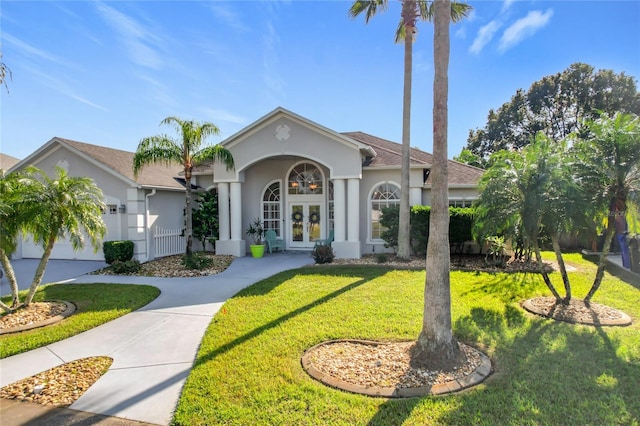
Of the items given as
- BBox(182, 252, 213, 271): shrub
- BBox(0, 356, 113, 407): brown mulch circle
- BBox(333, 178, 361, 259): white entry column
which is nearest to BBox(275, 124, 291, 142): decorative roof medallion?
BBox(333, 178, 361, 259): white entry column

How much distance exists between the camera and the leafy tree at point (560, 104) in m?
27.5

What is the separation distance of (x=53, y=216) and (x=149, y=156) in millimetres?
4669

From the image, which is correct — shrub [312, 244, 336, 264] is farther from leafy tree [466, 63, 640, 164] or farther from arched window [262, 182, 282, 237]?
leafy tree [466, 63, 640, 164]

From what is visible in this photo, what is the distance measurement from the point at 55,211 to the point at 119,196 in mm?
6771

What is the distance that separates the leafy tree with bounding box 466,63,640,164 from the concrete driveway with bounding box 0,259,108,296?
88.9 feet

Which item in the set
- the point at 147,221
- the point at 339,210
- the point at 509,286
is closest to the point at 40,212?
the point at 147,221

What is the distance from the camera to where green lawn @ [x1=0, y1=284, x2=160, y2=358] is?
225 inches

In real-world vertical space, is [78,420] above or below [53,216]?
below

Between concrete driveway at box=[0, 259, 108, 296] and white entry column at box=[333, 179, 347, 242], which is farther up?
white entry column at box=[333, 179, 347, 242]

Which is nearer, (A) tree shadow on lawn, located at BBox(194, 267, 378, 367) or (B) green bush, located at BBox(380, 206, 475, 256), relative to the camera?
(A) tree shadow on lawn, located at BBox(194, 267, 378, 367)

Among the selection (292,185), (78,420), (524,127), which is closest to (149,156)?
(292,185)

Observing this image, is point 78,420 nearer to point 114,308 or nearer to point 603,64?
point 114,308

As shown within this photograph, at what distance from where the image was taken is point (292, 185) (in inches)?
624

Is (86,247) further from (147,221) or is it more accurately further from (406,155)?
(406,155)
